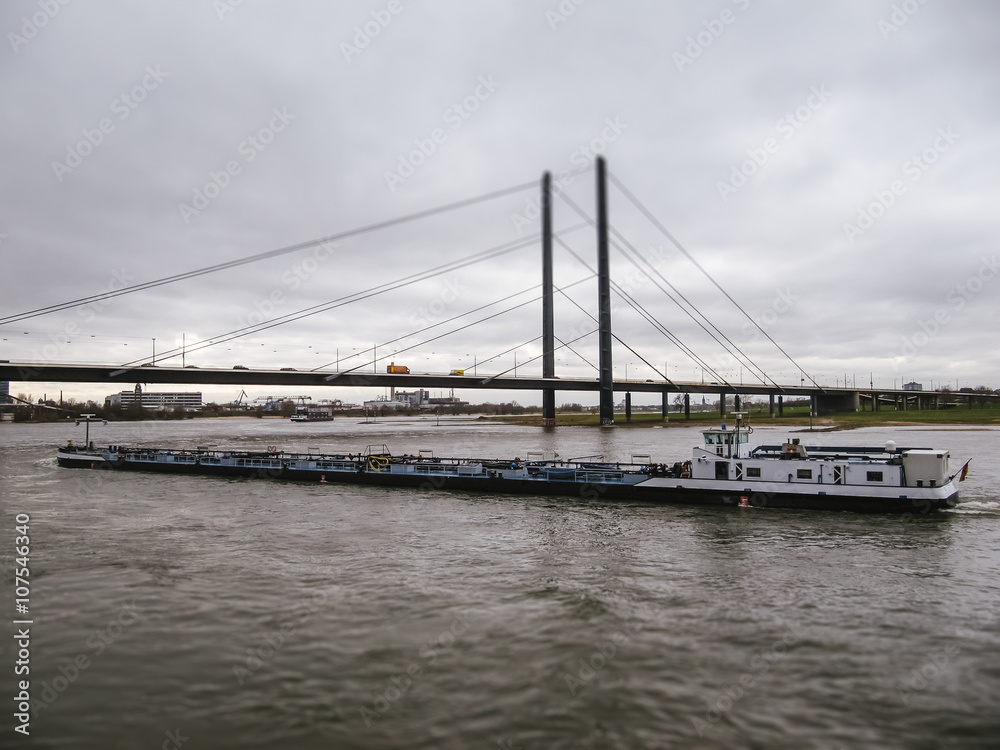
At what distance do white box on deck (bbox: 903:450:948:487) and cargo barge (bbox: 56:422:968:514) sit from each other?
0.15 ft

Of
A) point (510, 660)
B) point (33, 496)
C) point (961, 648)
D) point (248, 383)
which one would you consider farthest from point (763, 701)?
point (248, 383)

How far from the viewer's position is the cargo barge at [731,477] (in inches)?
1300

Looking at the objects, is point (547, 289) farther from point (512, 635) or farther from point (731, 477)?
point (512, 635)

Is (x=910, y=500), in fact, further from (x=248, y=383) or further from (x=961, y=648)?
(x=248, y=383)

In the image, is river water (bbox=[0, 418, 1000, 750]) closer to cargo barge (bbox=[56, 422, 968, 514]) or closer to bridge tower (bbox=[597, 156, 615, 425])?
cargo barge (bbox=[56, 422, 968, 514])

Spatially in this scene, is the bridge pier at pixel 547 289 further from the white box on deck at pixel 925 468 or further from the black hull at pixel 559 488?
the white box on deck at pixel 925 468

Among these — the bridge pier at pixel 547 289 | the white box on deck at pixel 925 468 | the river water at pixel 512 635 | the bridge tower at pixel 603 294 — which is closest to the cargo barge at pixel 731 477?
the white box on deck at pixel 925 468

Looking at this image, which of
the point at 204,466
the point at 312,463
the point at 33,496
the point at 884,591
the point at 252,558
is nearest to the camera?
the point at 884,591

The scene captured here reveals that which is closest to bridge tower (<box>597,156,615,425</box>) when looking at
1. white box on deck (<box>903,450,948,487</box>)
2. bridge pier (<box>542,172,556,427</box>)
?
bridge pier (<box>542,172,556,427</box>)

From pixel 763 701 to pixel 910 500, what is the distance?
2659 centimetres

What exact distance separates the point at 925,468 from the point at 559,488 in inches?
862

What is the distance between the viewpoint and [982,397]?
19312 cm

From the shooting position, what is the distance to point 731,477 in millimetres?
36312

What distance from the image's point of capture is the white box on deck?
1277 inches
